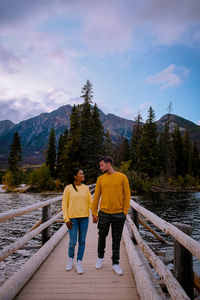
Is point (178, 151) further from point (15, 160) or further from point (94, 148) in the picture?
point (15, 160)

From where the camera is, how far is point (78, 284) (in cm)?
314

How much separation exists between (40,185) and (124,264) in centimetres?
4394

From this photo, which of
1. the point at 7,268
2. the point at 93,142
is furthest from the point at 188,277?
the point at 93,142

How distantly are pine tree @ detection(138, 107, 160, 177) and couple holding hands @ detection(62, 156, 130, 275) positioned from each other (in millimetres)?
48382

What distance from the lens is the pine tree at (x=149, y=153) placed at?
168ft

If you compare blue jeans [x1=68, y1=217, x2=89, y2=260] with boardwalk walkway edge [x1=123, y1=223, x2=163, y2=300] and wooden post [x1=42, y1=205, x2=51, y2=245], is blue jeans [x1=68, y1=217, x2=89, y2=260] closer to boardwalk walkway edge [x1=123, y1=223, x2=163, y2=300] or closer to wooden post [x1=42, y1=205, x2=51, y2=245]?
boardwalk walkway edge [x1=123, y1=223, x2=163, y2=300]

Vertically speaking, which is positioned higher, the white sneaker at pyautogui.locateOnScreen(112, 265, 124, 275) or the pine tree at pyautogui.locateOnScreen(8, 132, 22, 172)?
the pine tree at pyautogui.locateOnScreen(8, 132, 22, 172)

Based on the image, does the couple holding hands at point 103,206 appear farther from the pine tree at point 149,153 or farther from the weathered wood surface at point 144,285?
the pine tree at point 149,153

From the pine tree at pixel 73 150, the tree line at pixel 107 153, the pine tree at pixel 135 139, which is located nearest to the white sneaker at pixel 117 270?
the tree line at pixel 107 153

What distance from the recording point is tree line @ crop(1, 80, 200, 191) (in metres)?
41.1

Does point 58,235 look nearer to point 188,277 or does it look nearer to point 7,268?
point 7,268

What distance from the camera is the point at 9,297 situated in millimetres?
2539

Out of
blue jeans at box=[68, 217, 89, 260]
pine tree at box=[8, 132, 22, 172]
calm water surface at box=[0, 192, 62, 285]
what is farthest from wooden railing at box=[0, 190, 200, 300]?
pine tree at box=[8, 132, 22, 172]

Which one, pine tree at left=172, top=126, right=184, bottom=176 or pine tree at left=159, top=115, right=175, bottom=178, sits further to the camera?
pine tree at left=172, top=126, right=184, bottom=176
